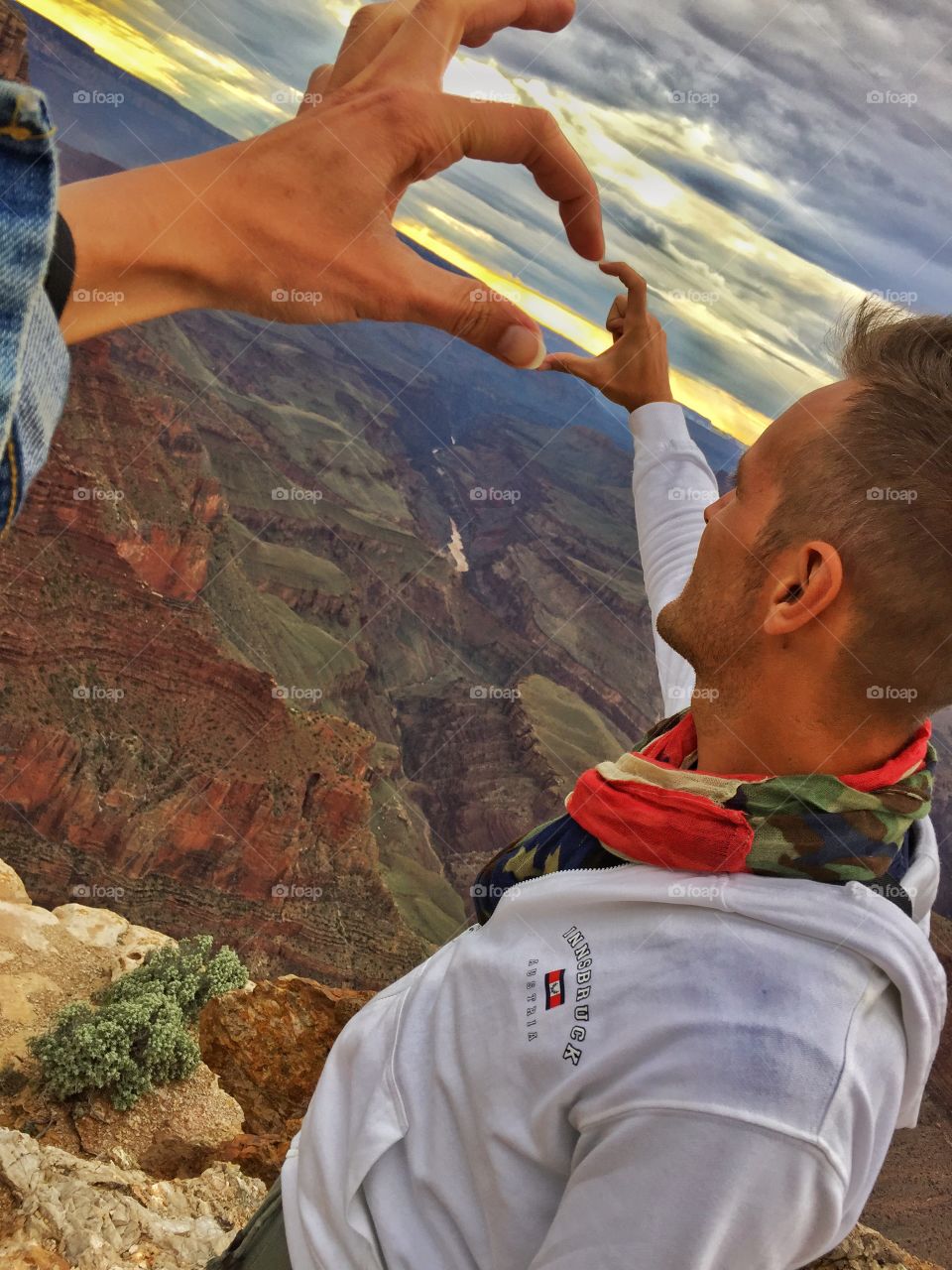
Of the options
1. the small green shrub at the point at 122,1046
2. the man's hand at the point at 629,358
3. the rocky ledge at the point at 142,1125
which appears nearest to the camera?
the man's hand at the point at 629,358

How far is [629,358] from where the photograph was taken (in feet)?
7.09

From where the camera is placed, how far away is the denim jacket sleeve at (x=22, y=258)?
53 cm

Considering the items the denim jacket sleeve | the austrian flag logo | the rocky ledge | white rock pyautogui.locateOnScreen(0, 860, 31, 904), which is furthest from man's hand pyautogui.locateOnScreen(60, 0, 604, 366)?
white rock pyautogui.locateOnScreen(0, 860, 31, 904)

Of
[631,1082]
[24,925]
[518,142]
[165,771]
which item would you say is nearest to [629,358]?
[518,142]

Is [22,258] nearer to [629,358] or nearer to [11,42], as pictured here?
[629,358]

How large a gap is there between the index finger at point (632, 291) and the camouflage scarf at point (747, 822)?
104 centimetres

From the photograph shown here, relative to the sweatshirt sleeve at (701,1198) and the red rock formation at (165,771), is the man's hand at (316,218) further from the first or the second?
the red rock formation at (165,771)

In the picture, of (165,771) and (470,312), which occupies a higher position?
(470,312)

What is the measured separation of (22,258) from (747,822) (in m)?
1.05

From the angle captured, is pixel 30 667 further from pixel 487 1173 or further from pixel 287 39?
pixel 287 39

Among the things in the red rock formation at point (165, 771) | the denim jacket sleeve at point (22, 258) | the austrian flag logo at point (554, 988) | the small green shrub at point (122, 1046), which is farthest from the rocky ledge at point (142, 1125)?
the red rock formation at point (165, 771)

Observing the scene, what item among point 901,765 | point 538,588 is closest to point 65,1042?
point 901,765

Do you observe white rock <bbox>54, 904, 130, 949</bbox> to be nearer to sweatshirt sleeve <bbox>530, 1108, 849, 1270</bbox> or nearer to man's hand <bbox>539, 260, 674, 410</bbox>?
man's hand <bbox>539, 260, 674, 410</bbox>

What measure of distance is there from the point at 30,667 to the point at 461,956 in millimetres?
19315
